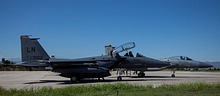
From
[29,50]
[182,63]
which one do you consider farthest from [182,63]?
[29,50]

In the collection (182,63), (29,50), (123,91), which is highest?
(29,50)

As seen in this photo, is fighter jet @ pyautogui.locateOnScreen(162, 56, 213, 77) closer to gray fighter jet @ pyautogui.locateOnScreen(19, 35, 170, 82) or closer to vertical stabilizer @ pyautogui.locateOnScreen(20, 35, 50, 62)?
gray fighter jet @ pyautogui.locateOnScreen(19, 35, 170, 82)

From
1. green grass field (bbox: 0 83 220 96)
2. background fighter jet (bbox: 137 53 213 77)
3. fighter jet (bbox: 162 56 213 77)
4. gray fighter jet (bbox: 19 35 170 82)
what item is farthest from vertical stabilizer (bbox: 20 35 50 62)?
fighter jet (bbox: 162 56 213 77)

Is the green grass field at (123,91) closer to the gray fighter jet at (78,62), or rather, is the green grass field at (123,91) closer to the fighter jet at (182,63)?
the gray fighter jet at (78,62)

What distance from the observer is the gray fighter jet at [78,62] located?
16.3 meters

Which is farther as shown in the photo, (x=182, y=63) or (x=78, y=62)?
(x=182, y=63)

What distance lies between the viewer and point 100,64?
17.2 meters

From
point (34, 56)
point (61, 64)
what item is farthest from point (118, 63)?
point (34, 56)

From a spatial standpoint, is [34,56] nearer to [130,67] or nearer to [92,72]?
[92,72]

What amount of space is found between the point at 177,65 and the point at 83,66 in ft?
34.2

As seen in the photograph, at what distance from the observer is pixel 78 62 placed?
1628cm

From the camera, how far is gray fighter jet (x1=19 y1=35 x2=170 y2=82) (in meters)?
16.3

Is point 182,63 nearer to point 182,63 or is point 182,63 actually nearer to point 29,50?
point 182,63

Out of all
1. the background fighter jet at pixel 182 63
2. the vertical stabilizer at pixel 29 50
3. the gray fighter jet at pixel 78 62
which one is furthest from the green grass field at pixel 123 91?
the background fighter jet at pixel 182 63
